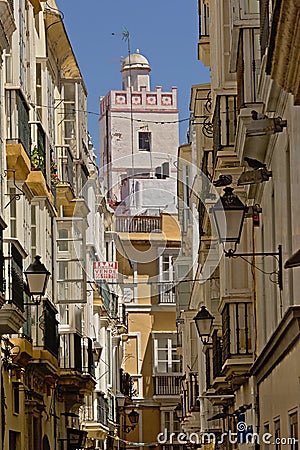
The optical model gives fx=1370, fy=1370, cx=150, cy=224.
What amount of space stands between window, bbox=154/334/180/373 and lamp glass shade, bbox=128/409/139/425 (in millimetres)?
2533

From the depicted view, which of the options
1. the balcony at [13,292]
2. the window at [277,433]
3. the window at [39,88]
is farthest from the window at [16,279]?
the window at [39,88]

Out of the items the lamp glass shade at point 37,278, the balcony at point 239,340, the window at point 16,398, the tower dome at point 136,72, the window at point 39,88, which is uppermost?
the tower dome at point 136,72

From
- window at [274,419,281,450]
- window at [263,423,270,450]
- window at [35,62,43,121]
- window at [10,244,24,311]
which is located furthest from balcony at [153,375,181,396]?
window at [274,419,281,450]

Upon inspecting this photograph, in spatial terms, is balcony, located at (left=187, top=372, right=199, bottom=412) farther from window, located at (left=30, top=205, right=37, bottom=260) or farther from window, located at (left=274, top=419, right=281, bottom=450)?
window, located at (left=274, top=419, right=281, bottom=450)

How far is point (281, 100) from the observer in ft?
41.0

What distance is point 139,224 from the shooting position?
56.2 m

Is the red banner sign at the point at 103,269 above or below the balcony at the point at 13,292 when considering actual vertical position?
above

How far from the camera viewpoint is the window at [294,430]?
39.5 feet

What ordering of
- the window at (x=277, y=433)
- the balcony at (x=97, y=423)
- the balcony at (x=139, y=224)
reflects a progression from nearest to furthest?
the window at (x=277, y=433) → the balcony at (x=97, y=423) → the balcony at (x=139, y=224)

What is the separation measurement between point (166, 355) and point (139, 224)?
5499 millimetres

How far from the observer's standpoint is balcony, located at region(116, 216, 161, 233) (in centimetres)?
5562

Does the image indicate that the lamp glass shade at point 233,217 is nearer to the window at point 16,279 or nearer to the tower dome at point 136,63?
the window at point 16,279

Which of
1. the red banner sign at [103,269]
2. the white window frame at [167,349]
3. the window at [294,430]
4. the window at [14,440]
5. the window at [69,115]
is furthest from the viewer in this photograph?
the white window frame at [167,349]

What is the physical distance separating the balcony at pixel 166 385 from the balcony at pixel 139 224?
→ 588 cm
